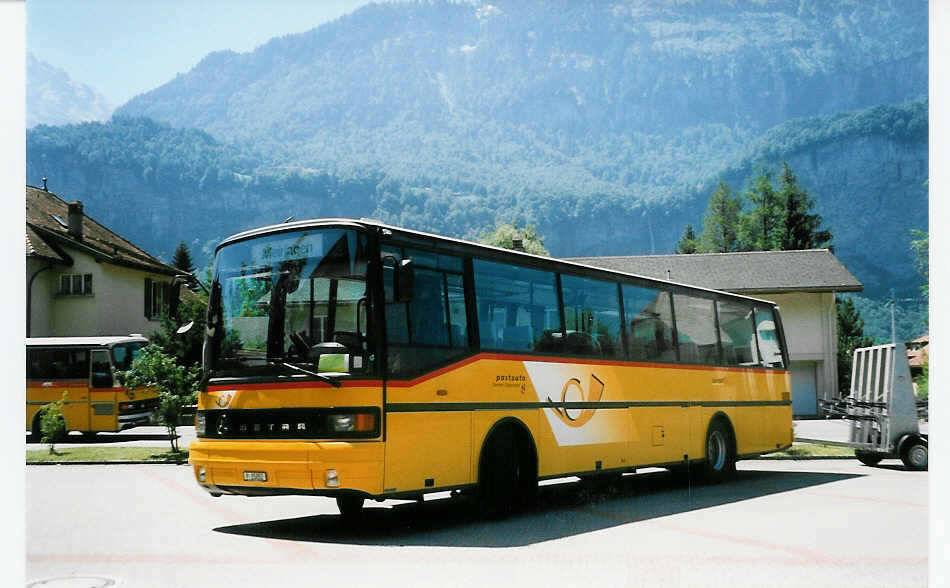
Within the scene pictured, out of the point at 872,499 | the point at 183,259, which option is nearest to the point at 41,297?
the point at 872,499

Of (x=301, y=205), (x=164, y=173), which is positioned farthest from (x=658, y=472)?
(x=301, y=205)

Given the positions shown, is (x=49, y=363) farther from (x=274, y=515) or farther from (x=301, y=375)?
(x=301, y=375)

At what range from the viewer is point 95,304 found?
108ft

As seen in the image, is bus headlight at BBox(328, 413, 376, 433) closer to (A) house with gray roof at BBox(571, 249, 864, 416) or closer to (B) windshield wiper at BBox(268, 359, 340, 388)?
(B) windshield wiper at BBox(268, 359, 340, 388)

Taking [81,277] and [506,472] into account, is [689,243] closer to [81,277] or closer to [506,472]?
[81,277]

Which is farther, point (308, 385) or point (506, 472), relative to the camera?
point (506, 472)

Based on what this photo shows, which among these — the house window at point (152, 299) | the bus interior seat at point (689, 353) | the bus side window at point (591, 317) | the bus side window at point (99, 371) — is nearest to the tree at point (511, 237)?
the house window at point (152, 299)

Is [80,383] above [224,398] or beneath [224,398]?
beneath

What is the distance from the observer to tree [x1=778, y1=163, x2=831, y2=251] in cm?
7406

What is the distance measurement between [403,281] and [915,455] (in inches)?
506

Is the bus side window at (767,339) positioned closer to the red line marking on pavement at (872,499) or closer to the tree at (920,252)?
the red line marking on pavement at (872,499)

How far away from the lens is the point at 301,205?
486 feet

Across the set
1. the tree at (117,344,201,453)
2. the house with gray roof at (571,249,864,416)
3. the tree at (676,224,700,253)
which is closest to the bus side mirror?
the tree at (117,344,201,453)

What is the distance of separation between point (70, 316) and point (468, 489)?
22.8 m
